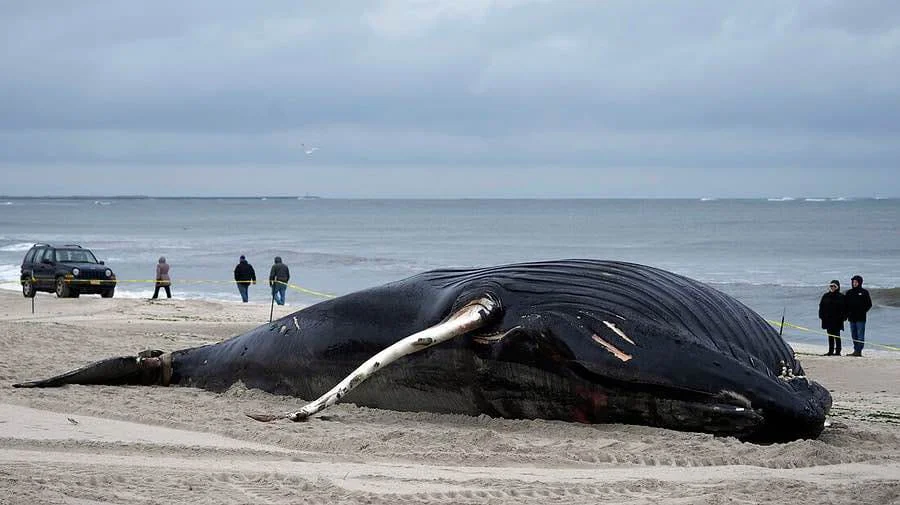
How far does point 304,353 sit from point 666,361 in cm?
363

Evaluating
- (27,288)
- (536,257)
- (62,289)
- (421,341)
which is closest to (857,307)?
(421,341)

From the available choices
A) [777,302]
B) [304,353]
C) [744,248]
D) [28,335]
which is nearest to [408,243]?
[744,248]

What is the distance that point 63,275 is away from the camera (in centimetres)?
3262

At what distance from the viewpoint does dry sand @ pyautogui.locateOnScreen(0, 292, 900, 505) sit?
629 centimetres

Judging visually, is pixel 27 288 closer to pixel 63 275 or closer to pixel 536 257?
pixel 63 275

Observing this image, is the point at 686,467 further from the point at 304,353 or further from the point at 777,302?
the point at 777,302

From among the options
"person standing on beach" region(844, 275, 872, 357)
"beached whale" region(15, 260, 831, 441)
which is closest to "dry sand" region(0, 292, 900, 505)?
"beached whale" region(15, 260, 831, 441)

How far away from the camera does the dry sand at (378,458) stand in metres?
6.29

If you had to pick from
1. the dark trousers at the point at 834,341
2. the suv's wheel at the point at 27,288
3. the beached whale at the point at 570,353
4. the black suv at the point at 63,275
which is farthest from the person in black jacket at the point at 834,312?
the suv's wheel at the point at 27,288

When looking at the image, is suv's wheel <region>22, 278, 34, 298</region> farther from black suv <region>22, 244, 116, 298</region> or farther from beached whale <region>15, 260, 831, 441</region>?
beached whale <region>15, 260, 831, 441</region>

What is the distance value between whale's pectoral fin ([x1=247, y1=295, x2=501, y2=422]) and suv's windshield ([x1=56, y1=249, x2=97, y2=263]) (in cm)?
2724

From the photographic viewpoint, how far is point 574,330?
26.8ft

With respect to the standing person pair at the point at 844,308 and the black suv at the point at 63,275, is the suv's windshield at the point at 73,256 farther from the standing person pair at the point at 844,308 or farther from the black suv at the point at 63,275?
the standing person pair at the point at 844,308

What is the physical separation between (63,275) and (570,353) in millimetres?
27364
